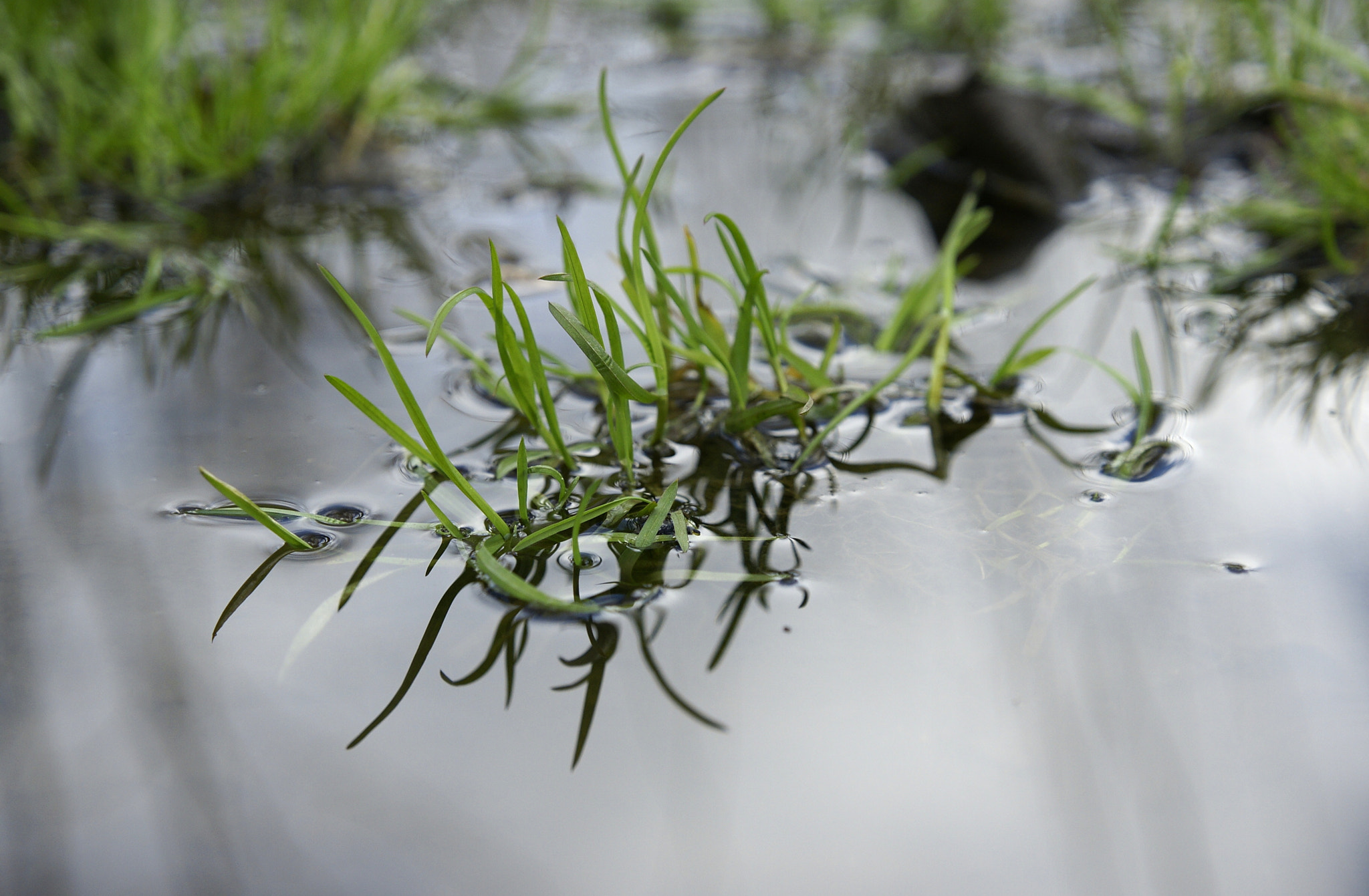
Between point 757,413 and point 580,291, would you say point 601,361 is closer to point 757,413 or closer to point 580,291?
point 580,291

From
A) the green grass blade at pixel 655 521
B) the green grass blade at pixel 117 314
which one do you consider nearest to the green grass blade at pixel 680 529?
the green grass blade at pixel 655 521

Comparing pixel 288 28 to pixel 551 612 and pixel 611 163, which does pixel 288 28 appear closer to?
pixel 611 163

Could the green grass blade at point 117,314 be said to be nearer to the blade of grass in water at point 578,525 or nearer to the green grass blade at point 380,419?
the green grass blade at point 380,419

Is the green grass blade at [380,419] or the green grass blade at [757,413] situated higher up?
the green grass blade at [380,419]

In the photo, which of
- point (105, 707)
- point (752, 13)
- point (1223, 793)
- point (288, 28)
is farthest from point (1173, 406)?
point (752, 13)

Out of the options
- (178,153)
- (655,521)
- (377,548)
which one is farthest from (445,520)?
(178,153)

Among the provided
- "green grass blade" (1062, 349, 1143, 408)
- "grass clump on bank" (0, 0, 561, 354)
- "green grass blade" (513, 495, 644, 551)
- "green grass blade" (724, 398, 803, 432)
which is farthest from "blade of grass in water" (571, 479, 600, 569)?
"grass clump on bank" (0, 0, 561, 354)

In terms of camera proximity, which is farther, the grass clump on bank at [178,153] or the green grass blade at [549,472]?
the grass clump on bank at [178,153]

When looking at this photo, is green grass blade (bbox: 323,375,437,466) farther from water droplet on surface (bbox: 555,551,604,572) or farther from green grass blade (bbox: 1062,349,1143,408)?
green grass blade (bbox: 1062,349,1143,408)
